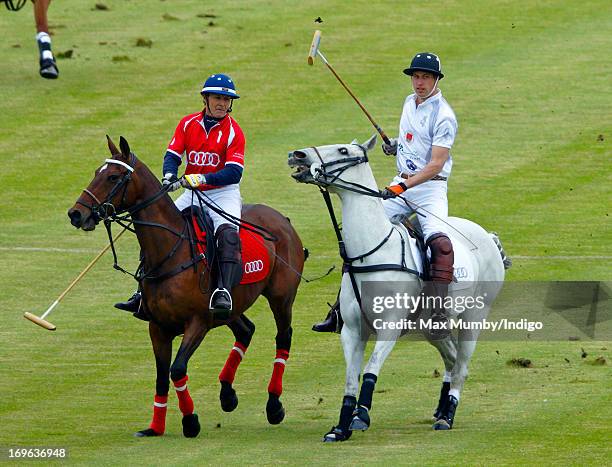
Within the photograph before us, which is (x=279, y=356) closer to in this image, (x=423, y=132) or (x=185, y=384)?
(x=185, y=384)

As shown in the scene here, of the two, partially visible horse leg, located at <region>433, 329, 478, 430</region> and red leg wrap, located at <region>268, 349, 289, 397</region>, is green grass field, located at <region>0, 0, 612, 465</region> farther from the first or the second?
red leg wrap, located at <region>268, 349, 289, 397</region>

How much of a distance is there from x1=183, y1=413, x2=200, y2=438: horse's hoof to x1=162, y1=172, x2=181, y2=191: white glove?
Answer: 2.08 metres

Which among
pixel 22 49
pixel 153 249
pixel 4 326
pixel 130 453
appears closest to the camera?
pixel 130 453

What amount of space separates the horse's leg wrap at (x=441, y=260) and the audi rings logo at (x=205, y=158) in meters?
2.23

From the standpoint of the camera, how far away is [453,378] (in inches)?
578

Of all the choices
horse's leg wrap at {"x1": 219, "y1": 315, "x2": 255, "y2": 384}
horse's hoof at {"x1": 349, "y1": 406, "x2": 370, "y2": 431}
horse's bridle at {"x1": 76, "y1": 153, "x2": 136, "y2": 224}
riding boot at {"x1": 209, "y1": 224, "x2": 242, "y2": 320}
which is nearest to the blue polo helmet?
horse's bridle at {"x1": 76, "y1": 153, "x2": 136, "y2": 224}

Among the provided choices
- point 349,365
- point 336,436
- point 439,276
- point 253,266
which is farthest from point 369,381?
point 253,266

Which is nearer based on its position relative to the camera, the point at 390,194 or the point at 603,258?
the point at 390,194

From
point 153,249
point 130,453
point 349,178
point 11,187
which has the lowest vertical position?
point 11,187

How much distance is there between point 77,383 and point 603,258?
340 inches

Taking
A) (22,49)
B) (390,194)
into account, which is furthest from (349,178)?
(22,49)

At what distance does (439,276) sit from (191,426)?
8.59 ft

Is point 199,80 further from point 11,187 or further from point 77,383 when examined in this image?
point 77,383

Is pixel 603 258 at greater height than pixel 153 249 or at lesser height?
lesser
